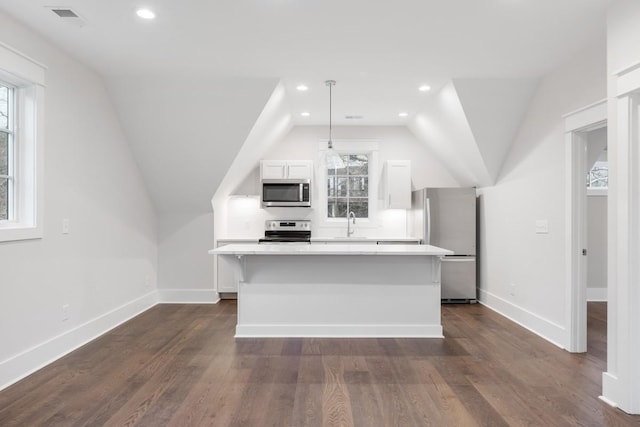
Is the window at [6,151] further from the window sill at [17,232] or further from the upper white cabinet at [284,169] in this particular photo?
the upper white cabinet at [284,169]

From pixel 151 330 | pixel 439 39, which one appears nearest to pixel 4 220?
pixel 151 330

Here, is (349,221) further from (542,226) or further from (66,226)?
(66,226)

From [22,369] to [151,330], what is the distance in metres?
1.28

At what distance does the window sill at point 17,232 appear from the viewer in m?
2.70

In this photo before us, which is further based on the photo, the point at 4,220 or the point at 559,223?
the point at 559,223

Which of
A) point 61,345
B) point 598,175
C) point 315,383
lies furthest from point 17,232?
point 598,175

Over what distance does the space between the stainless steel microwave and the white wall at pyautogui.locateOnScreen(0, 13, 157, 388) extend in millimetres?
1731

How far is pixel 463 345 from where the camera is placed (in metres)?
3.60

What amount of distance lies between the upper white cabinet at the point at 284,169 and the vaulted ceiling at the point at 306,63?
0.75m

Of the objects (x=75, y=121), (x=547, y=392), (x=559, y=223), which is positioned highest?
(x=75, y=121)

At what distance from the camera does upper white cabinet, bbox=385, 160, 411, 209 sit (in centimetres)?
588

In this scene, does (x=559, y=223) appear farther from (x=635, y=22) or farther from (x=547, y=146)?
(x=635, y=22)

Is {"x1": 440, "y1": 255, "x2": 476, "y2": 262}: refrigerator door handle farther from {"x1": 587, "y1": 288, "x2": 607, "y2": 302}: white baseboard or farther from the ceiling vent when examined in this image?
the ceiling vent

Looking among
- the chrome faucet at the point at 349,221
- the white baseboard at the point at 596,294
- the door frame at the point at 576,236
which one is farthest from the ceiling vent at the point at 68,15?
the white baseboard at the point at 596,294
